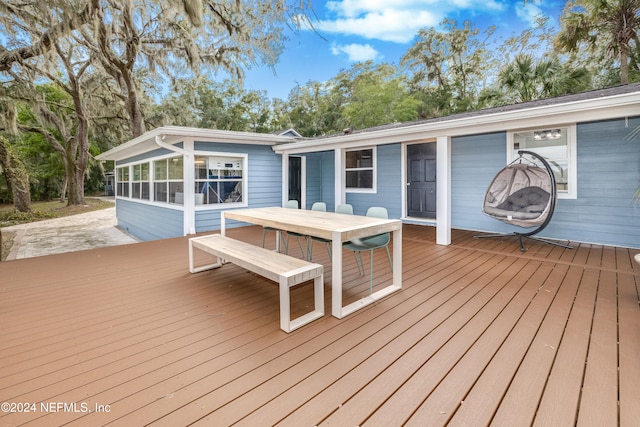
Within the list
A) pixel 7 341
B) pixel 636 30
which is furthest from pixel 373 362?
pixel 636 30

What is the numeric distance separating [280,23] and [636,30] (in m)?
11.5

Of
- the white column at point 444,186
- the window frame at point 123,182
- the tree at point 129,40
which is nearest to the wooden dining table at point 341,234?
the tree at point 129,40

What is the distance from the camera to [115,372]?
1749 millimetres

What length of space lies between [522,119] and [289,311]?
159 inches

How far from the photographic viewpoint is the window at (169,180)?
6445 mm

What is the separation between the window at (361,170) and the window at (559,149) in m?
3.06

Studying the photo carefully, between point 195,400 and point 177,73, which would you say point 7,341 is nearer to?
point 195,400

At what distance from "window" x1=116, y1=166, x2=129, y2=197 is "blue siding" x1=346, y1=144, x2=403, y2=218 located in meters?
8.33

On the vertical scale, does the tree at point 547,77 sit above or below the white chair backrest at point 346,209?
above

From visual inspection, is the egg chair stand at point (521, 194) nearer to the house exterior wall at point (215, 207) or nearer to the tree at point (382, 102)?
the house exterior wall at point (215, 207)

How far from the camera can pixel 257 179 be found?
7.29 m

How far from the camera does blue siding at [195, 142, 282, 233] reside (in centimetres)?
643

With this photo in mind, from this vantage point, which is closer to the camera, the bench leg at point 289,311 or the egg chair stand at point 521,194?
the bench leg at point 289,311

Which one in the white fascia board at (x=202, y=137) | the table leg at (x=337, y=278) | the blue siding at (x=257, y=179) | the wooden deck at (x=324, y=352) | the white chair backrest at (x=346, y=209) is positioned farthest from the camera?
the blue siding at (x=257, y=179)
